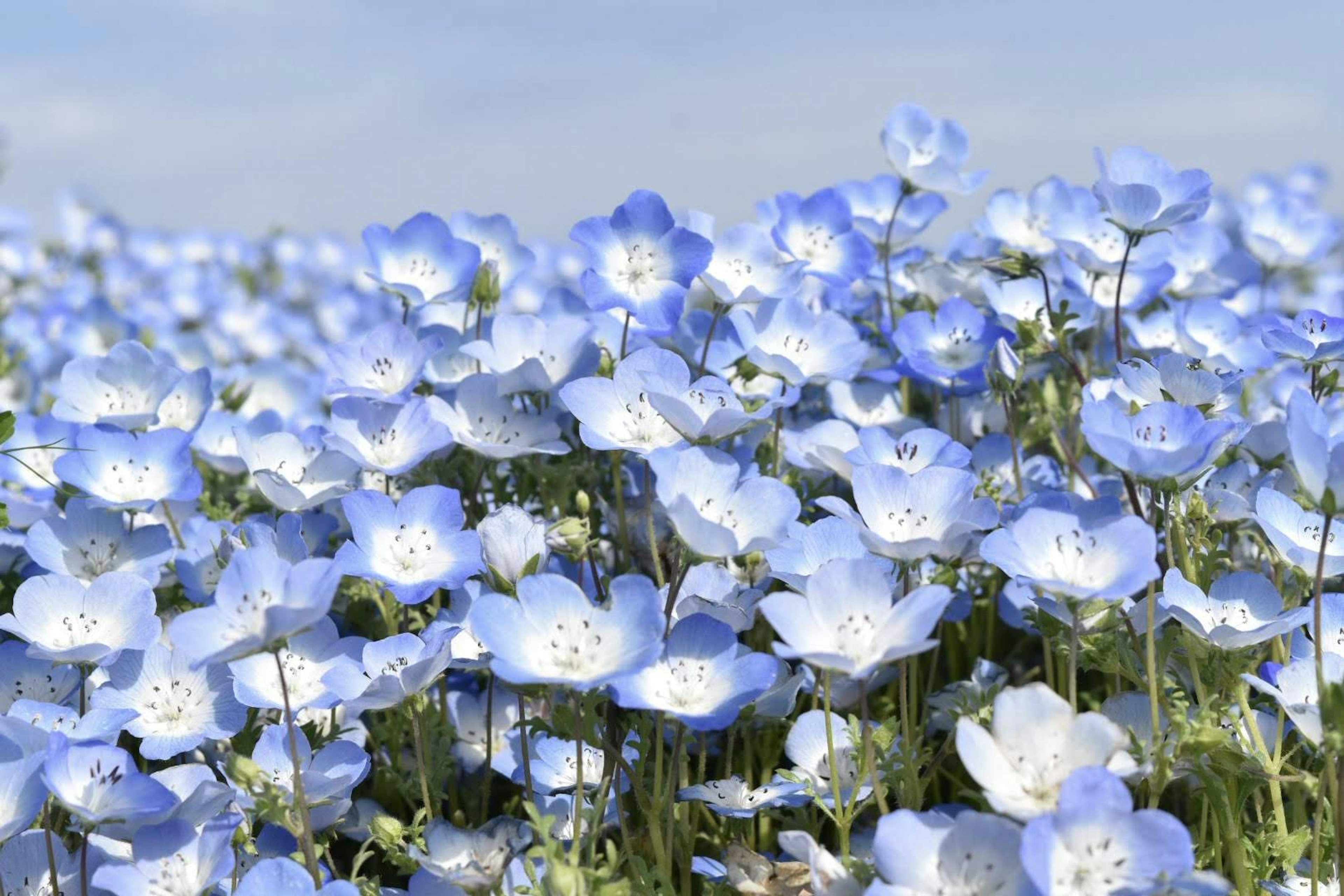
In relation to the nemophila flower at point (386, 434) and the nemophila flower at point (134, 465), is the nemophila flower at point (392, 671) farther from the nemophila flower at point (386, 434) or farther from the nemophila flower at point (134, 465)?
the nemophila flower at point (134, 465)

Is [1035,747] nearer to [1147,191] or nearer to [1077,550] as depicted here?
[1077,550]

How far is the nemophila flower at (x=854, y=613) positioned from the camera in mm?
1729

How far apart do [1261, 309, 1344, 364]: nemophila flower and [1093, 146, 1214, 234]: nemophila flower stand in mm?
295

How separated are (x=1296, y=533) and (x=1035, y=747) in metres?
0.87

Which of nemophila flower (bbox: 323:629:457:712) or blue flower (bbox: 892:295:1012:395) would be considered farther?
blue flower (bbox: 892:295:1012:395)

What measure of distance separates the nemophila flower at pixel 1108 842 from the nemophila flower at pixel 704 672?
51cm

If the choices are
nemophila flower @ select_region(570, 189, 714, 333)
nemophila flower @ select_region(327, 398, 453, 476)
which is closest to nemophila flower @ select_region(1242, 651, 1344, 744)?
nemophila flower @ select_region(570, 189, 714, 333)

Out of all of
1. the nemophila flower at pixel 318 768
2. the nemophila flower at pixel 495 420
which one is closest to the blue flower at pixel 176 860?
the nemophila flower at pixel 318 768

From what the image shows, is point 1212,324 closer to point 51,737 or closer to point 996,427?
point 996,427

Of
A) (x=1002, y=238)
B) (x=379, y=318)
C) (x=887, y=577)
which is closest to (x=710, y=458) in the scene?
(x=887, y=577)

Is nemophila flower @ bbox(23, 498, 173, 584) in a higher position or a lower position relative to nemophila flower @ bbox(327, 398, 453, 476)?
lower

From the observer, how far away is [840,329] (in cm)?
286

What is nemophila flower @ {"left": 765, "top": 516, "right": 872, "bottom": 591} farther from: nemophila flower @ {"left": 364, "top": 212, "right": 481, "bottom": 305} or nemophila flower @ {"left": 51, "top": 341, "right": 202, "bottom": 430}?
nemophila flower @ {"left": 51, "top": 341, "right": 202, "bottom": 430}

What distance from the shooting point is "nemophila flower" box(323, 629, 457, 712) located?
1985 millimetres
